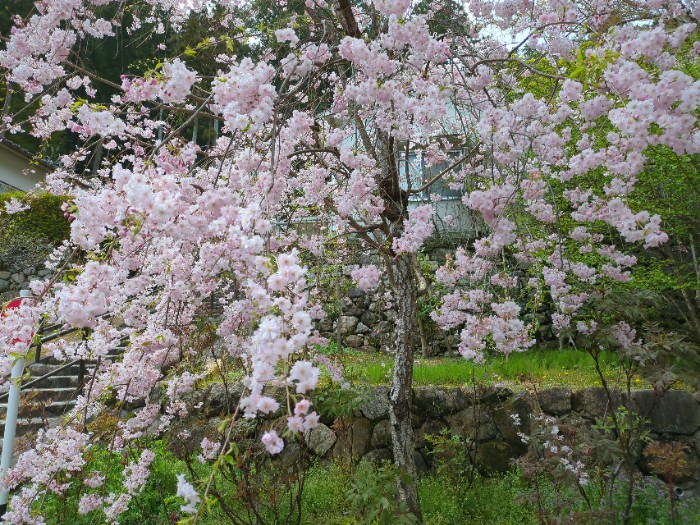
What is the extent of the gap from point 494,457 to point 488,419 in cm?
33

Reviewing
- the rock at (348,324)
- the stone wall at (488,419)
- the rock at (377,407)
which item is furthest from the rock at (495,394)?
the rock at (348,324)

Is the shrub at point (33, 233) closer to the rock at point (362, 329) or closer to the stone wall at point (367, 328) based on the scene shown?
the stone wall at point (367, 328)

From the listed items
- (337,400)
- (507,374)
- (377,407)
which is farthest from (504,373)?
(337,400)

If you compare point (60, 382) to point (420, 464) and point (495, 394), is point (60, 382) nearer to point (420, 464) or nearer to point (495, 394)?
point (420, 464)

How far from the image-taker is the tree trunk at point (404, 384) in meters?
2.83

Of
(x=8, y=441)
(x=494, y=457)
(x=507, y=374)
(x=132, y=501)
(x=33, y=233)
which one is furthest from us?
(x=33, y=233)

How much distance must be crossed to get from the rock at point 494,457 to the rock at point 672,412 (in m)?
1.22

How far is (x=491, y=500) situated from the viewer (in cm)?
343

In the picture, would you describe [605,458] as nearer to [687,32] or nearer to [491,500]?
[491,500]

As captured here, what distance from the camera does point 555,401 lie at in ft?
14.6

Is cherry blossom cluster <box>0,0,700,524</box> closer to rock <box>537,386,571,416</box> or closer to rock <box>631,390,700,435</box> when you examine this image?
rock <box>537,386,571,416</box>

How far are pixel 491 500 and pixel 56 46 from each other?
4.45 metres

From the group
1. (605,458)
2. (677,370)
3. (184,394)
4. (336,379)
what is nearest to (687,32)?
(677,370)

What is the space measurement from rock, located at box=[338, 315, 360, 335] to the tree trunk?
5.27 meters
